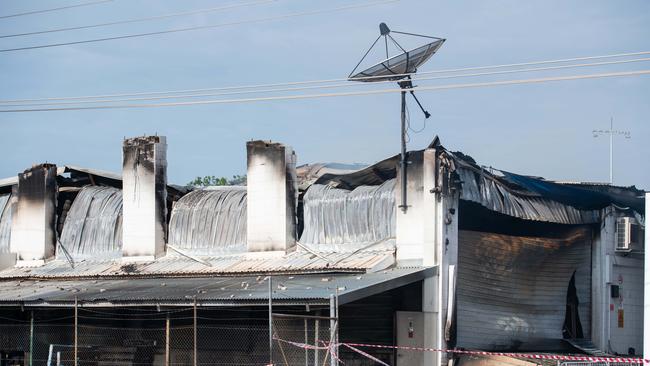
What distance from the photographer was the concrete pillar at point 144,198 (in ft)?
114

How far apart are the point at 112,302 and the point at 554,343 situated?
13.0 m

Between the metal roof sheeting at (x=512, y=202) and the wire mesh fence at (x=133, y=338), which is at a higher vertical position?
the metal roof sheeting at (x=512, y=202)

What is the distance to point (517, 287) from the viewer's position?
32.0 m

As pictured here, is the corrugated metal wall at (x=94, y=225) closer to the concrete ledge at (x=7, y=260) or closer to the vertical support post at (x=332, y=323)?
the concrete ledge at (x=7, y=260)

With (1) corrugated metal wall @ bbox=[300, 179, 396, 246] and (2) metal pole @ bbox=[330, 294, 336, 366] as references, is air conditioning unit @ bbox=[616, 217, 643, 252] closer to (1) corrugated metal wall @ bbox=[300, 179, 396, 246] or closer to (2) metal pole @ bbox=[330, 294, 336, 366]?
(1) corrugated metal wall @ bbox=[300, 179, 396, 246]

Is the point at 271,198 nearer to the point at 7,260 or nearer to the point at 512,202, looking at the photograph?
the point at 512,202

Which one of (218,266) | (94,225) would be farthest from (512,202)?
(94,225)

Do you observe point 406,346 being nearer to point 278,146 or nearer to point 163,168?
point 278,146

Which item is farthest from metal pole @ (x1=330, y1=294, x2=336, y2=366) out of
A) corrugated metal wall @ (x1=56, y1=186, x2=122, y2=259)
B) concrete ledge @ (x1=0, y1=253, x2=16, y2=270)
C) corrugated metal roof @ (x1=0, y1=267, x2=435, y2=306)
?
concrete ledge @ (x1=0, y1=253, x2=16, y2=270)

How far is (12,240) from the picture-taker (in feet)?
125

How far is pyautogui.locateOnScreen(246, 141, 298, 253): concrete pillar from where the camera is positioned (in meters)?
32.2

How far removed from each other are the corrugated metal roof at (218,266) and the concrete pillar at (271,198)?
49cm

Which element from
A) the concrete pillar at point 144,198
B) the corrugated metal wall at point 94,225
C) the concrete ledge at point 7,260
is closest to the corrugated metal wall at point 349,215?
the concrete pillar at point 144,198

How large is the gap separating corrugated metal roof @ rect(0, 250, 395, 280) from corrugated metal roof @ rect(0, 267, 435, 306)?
1.20ft
